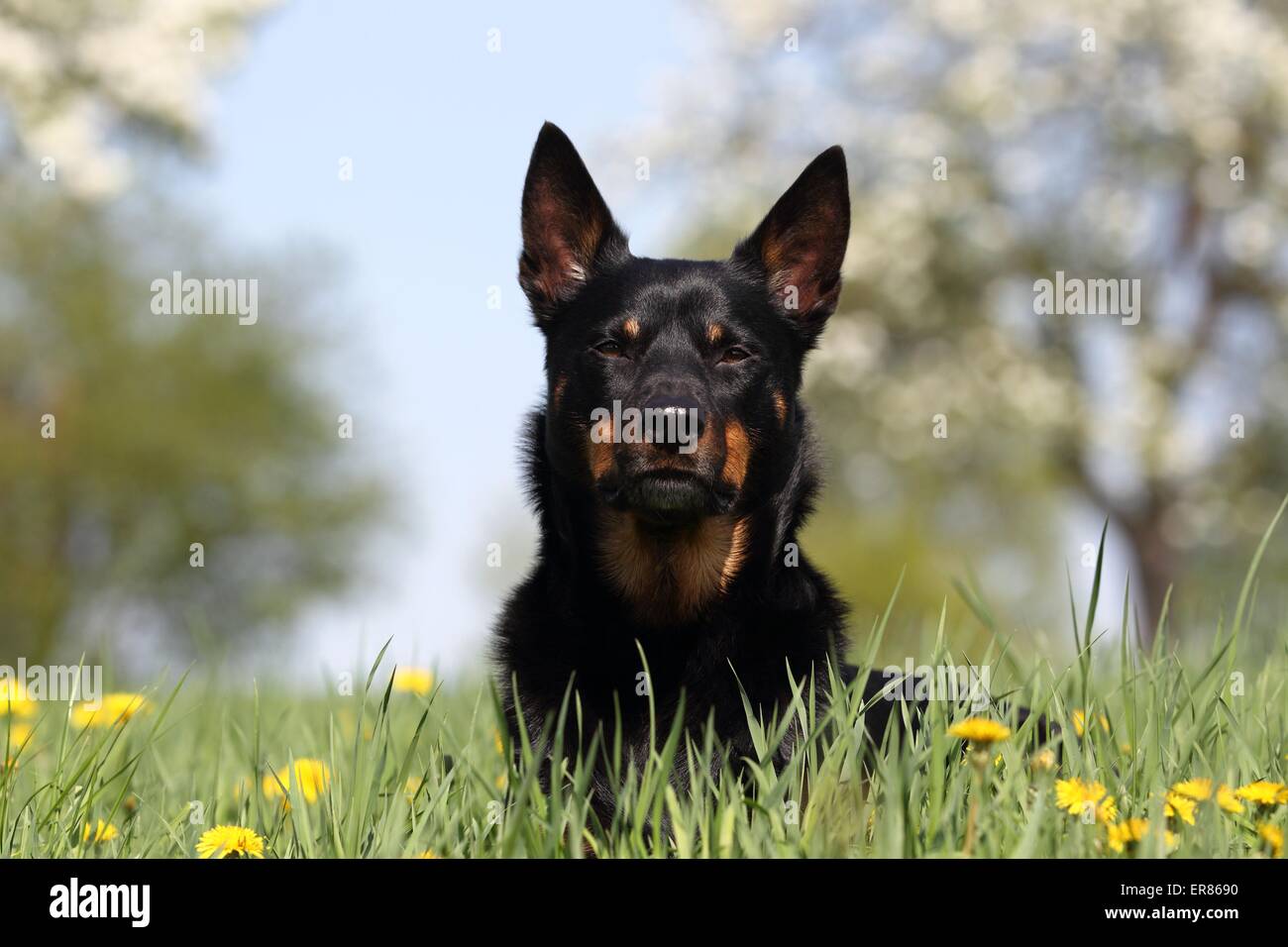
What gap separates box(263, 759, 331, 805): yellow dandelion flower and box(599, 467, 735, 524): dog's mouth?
41.7 inches

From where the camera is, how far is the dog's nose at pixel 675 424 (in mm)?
3336

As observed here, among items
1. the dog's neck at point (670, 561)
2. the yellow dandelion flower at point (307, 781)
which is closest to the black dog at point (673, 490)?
the dog's neck at point (670, 561)

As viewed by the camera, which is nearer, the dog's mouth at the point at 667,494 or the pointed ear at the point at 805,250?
the dog's mouth at the point at 667,494

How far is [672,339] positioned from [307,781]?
166 cm

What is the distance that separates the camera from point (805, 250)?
4.16 meters

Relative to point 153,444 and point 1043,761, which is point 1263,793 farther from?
point 153,444

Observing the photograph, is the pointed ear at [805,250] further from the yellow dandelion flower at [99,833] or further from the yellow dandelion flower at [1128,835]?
the yellow dandelion flower at [99,833]

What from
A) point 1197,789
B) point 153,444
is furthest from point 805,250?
point 153,444

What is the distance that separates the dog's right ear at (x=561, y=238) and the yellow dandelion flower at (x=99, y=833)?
2.01 meters

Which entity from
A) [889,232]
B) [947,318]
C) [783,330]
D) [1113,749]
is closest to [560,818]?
[1113,749]

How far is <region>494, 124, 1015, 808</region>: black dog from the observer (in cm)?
342

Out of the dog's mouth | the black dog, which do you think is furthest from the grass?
the dog's mouth

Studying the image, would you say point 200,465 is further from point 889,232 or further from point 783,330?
point 783,330

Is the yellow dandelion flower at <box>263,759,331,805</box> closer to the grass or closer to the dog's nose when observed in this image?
the grass
